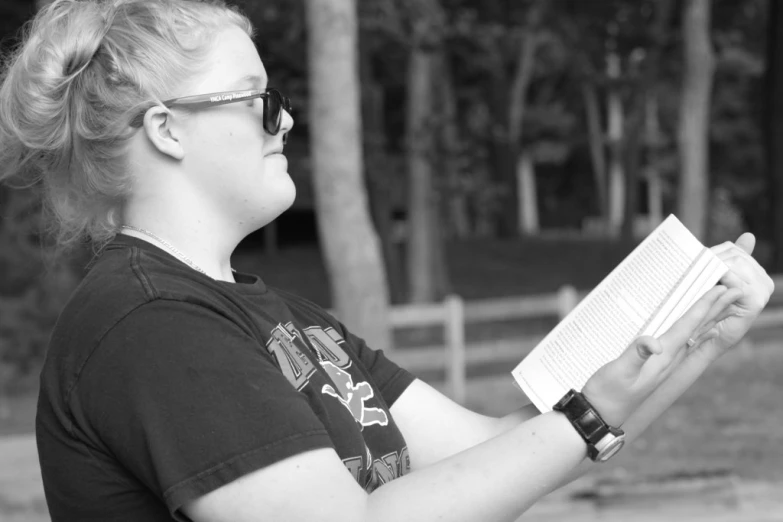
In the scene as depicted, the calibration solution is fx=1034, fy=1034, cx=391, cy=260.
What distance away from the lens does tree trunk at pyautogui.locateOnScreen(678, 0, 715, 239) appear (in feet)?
42.2

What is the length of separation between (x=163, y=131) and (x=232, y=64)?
0.17 meters

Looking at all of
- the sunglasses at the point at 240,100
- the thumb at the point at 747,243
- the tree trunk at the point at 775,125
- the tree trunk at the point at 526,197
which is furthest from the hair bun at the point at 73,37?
the tree trunk at the point at 526,197

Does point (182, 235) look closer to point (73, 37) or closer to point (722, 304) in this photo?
point (73, 37)

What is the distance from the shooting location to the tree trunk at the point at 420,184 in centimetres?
1454

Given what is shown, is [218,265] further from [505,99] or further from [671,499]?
[505,99]

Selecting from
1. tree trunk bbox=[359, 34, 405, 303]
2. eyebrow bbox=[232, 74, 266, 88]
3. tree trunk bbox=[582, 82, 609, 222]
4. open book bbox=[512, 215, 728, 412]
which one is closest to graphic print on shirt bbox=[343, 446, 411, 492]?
open book bbox=[512, 215, 728, 412]

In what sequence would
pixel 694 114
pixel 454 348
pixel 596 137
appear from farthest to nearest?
pixel 596 137, pixel 694 114, pixel 454 348

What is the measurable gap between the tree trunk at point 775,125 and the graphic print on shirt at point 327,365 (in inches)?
582

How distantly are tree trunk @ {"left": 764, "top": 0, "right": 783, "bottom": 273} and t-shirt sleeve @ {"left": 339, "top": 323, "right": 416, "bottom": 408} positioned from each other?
47.7 ft

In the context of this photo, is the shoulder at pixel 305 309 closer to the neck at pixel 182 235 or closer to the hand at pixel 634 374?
the neck at pixel 182 235

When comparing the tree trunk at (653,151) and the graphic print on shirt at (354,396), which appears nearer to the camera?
the graphic print on shirt at (354,396)

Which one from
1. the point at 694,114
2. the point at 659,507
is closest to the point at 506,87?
the point at 694,114

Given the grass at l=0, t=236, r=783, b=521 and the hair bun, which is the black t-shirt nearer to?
the hair bun

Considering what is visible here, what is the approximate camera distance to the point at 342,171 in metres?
7.39
